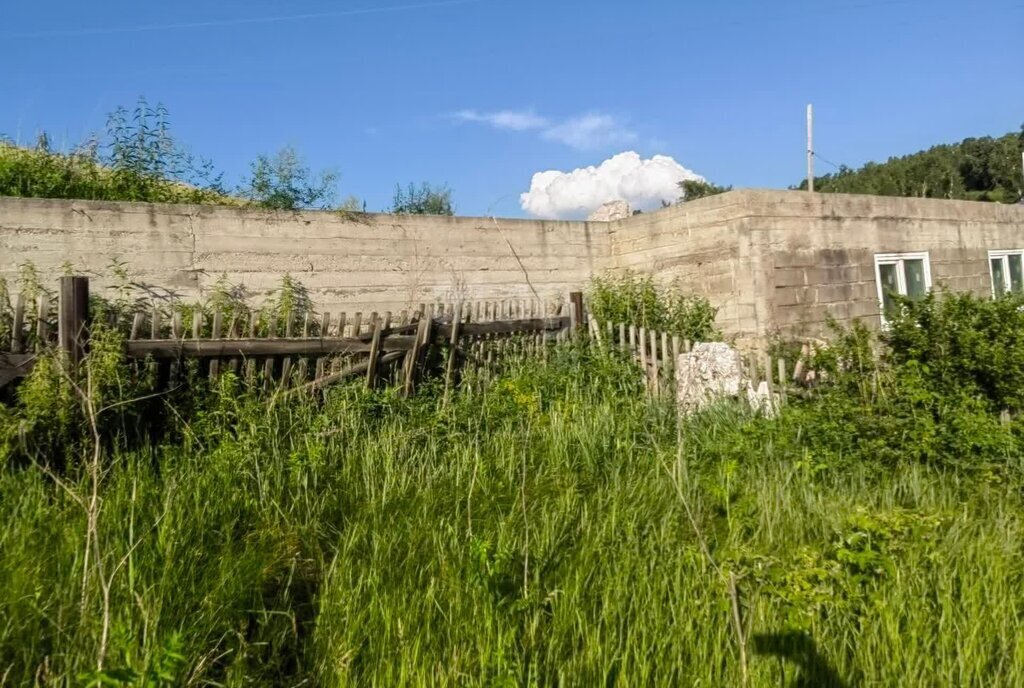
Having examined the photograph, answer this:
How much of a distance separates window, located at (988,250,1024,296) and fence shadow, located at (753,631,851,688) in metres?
10.7

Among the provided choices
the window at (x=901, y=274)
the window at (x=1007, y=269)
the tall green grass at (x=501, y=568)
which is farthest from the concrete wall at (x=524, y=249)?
the tall green grass at (x=501, y=568)

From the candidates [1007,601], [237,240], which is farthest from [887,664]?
[237,240]

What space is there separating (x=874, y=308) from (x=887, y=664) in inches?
307

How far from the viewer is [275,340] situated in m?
5.73

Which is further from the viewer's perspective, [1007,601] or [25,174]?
[25,174]

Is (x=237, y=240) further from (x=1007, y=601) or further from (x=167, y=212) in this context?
(x=1007, y=601)

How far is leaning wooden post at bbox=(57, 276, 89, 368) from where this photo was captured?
16.3ft

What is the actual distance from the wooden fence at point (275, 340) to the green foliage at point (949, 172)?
1228 inches

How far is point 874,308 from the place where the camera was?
31.1 feet

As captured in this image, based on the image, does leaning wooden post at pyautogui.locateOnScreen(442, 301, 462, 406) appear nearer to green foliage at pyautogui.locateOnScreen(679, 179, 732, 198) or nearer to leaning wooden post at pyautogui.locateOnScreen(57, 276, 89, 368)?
leaning wooden post at pyautogui.locateOnScreen(57, 276, 89, 368)

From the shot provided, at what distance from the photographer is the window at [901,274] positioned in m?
9.57

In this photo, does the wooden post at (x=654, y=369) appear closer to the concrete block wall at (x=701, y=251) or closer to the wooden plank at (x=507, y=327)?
the wooden plank at (x=507, y=327)

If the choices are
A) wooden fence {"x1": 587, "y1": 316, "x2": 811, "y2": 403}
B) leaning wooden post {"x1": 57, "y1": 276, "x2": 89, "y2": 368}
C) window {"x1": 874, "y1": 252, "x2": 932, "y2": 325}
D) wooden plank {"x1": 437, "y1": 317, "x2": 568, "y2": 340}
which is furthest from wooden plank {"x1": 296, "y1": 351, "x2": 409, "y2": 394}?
window {"x1": 874, "y1": 252, "x2": 932, "y2": 325}

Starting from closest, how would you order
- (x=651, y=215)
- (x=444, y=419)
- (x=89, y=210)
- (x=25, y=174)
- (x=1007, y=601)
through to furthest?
(x=1007, y=601) → (x=444, y=419) → (x=89, y=210) → (x=25, y=174) → (x=651, y=215)
